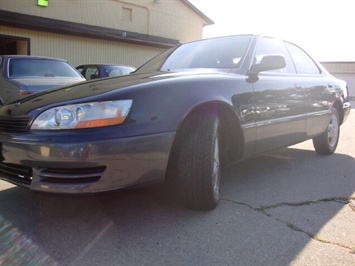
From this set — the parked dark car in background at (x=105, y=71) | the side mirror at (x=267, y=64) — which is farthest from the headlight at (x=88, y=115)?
the parked dark car in background at (x=105, y=71)

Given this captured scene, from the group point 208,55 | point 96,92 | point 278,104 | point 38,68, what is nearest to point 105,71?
point 38,68

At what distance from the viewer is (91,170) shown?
7.04ft

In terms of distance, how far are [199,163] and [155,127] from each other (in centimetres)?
45

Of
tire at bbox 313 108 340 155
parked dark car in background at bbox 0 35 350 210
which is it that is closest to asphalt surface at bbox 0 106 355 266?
parked dark car in background at bbox 0 35 350 210

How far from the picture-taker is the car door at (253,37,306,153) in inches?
127

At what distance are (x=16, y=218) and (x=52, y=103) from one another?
0.91 metres

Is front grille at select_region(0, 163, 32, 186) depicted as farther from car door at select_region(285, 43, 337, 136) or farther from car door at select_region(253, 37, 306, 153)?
car door at select_region(285, 43, 337, 136)

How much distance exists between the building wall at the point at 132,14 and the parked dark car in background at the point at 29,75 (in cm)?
769

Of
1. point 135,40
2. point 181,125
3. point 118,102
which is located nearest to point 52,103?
point 118,102

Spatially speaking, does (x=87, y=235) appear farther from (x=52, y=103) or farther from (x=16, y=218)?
(x=52, y=103)

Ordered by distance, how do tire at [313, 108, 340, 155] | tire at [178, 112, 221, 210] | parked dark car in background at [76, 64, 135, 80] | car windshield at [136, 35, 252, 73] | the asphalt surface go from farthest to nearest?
parked dark car in background at [76, 64, 135, 80], tire at [313, 108, 340, 155], car windshield at [136, 35, 252, 73], tire at [178, 112, 221, 210], the asphalt surface

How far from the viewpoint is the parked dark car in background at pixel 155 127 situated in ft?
7.01

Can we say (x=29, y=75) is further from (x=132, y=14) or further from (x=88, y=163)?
(x=132, y=14)

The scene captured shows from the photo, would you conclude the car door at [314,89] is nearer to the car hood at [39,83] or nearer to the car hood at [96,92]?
the car hood at [96,92]
